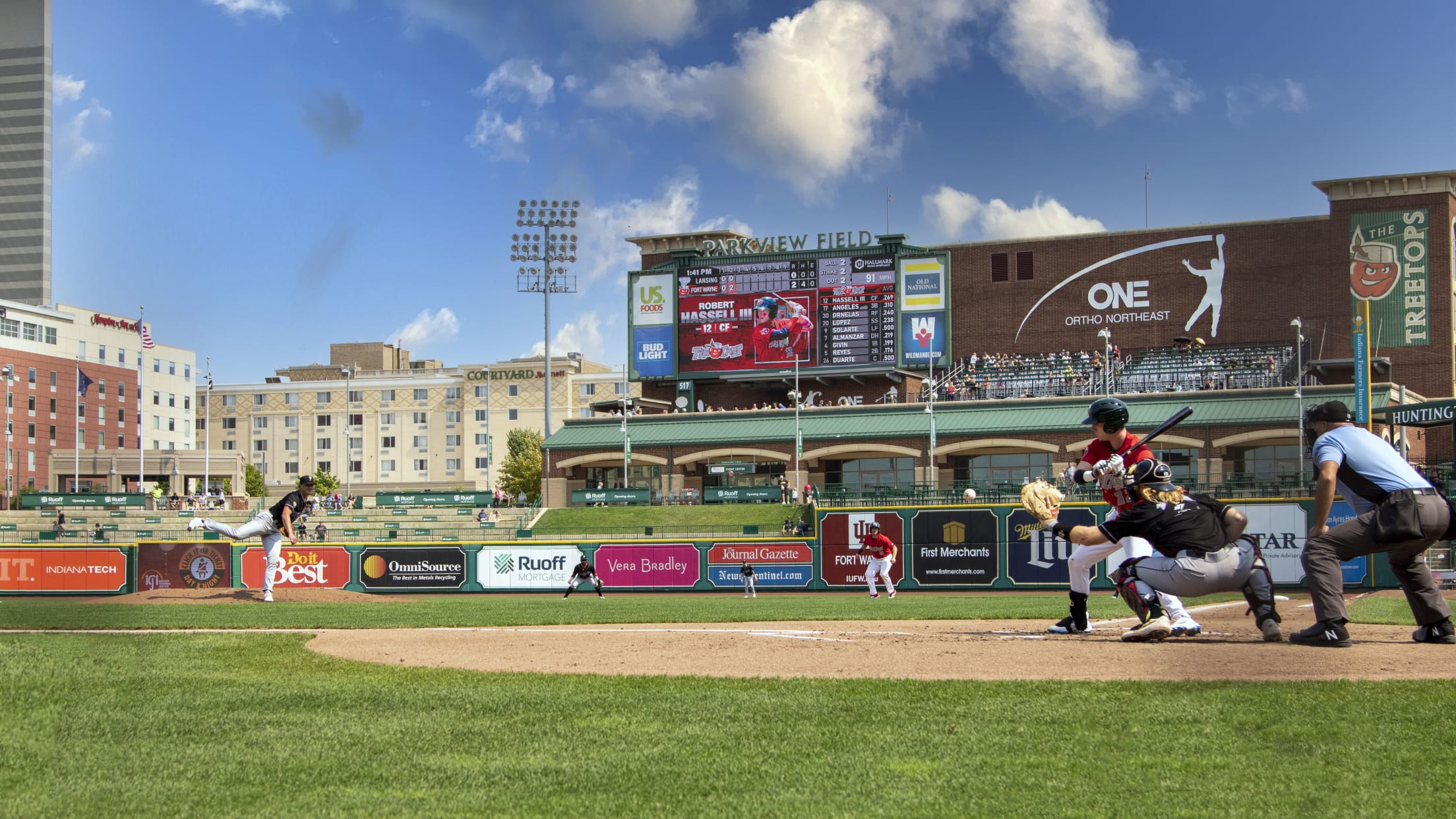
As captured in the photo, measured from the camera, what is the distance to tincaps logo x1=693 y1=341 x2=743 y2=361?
61.1 metres

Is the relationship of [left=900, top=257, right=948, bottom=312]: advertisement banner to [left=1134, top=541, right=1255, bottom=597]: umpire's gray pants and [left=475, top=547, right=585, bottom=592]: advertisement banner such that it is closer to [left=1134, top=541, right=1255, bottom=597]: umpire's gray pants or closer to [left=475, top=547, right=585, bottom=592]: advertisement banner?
[left=475, top=547, right=585, bottom=592]: advertisement banner

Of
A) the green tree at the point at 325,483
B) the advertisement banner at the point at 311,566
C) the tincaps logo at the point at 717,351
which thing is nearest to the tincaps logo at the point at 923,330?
the tincaps logo at the point at 717,351

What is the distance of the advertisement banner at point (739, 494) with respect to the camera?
2096 inches

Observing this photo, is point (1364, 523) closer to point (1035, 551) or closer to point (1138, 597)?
point (1138, 597)

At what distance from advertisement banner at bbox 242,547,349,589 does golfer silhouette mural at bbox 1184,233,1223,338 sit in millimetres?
Answer: 43801

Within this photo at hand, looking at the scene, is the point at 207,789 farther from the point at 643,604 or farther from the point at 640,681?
the point at 643,604

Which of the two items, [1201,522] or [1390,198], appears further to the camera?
[1390,198]

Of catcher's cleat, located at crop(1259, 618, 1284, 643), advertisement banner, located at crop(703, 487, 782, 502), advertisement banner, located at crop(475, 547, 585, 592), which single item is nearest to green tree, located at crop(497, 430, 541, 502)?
advertisement banner, located at crop(703, 487, 782, 502)

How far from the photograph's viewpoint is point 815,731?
6.57 metres

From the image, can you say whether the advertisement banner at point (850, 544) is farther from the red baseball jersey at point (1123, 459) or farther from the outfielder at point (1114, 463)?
the red baseball jersey at point (1123, 459)

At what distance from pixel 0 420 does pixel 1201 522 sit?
7970cm

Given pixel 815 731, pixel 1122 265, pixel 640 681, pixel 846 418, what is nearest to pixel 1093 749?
pixel 815 731

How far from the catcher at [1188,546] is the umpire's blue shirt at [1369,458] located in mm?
944

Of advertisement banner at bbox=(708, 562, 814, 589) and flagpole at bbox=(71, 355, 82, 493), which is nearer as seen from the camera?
advertisement banner at bbox=(708, 562, 814, 589)
